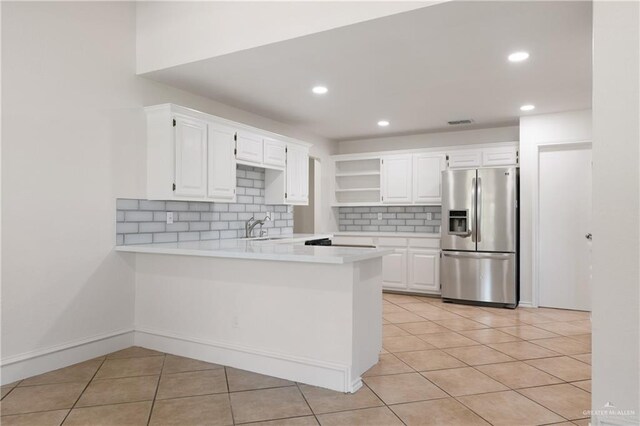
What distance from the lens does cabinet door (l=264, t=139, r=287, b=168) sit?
4742mm

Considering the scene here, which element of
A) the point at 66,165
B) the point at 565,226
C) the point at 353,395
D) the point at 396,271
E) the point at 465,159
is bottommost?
the point at 353,395

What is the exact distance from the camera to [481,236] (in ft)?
17.5

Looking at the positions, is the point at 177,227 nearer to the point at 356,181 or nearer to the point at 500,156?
the point at 356,181

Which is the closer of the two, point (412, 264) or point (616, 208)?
point (616, 208)

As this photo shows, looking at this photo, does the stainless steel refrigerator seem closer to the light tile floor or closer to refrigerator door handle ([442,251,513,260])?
refrigerator door handle ([442,251,513,260])

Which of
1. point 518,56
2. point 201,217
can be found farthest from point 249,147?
point 518,56

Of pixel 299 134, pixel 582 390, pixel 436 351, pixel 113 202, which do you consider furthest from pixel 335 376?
pixel 299 134

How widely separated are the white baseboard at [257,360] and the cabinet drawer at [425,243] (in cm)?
344

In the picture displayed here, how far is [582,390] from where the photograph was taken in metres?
2.71

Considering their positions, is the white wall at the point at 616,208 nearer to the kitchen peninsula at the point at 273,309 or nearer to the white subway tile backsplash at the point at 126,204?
the kitchen peninsula at the point at 273,309

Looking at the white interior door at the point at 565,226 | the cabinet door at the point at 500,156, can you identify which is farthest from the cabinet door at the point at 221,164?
the white interior door at the point at 565,226

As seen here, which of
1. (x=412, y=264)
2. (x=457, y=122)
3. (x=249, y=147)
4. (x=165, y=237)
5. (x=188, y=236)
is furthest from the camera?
(x=412, y=264)

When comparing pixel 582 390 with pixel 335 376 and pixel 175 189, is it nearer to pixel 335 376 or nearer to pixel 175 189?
pixel 335 376

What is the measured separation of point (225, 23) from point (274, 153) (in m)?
1.76
